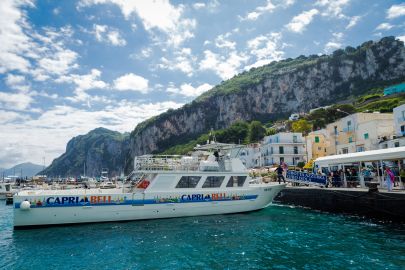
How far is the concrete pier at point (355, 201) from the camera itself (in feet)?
49.5

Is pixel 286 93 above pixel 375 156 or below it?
above

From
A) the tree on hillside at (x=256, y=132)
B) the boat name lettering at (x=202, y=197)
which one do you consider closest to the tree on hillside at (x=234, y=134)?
the tree on hillside at (x=256, y=132)

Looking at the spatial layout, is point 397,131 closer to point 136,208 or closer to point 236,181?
point 236,181

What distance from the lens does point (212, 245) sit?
11570 millimetres

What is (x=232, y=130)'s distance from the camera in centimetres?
9775

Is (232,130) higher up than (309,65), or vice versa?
(309,65)

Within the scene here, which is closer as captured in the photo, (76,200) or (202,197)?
(76,200)

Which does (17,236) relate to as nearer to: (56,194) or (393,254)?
(56,194)

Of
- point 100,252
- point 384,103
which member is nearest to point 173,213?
point 100,252

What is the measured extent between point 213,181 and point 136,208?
511 cm

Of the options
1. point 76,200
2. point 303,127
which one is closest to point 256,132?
point 303,127

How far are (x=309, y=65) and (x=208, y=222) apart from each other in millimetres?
122732

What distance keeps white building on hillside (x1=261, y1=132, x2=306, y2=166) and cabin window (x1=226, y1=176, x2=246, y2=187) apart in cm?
3589

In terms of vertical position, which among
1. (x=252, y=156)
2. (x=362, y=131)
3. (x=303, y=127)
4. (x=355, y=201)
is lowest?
(x=355, y=201)
